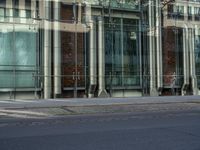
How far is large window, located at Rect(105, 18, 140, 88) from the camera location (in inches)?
1201

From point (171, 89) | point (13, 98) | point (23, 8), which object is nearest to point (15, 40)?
point (23, 8)

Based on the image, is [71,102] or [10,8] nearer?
[71,102]

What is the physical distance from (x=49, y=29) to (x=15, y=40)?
2.60m

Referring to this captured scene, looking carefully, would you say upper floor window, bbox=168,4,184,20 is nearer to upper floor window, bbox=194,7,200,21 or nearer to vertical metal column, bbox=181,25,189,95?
vertical metal column, bbox=181,25,189,95

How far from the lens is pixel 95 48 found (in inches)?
1179

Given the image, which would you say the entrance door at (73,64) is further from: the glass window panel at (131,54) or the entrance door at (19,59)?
the glass window panel at (131,54)

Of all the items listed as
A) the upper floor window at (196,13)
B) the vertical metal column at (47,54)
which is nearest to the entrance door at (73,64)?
the vertical metal column at (47,54)

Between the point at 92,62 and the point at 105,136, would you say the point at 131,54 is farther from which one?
the point at 105,136

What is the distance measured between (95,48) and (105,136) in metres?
19.8

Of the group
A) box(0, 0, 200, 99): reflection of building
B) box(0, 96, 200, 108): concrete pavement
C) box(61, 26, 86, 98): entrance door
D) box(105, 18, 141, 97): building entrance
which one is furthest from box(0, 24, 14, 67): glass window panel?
box(105, 18, 141, 97): building entrance

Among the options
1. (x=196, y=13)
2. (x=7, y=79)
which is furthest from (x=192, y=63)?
(x=7, y=79)

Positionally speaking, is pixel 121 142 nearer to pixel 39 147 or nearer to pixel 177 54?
pixel 39 147

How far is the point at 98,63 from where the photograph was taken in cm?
2998

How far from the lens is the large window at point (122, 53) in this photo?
30.5 meters
